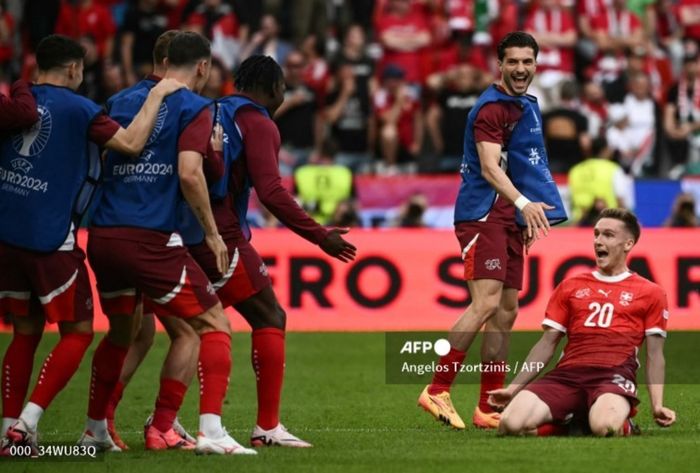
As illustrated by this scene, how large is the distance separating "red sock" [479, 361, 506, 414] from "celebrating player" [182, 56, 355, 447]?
5.48 feet

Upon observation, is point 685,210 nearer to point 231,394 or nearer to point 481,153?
point 231,394

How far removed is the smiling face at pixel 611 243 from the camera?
31.0 feet

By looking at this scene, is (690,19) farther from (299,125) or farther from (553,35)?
(299,125)

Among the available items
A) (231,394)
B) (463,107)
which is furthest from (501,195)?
(463,107)

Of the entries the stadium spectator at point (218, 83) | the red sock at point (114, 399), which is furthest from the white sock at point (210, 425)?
the stadium spectator at point (218, 83)

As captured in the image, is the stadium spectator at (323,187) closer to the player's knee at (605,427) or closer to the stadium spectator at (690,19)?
the stadium spectator at (690,19)

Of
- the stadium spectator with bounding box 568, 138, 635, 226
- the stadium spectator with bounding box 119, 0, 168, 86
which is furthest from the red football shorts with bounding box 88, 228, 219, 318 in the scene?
the stadium spectator with bounding box 119, 0, 168, 86

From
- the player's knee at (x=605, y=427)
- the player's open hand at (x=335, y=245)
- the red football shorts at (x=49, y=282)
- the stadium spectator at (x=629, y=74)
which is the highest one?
the stadium spectator at (x=629, y=74)

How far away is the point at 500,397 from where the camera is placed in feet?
30.2

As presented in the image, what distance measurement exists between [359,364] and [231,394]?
79.4 inches

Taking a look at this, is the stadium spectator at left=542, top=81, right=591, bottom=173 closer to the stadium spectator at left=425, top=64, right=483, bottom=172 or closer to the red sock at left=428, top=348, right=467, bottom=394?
the stadium spectator at left=425, top=64, right=483, bottom=172

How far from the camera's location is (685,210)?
1850 centimetres

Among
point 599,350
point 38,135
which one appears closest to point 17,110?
point 38,135

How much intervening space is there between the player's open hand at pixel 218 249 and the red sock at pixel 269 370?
0.66 metres
